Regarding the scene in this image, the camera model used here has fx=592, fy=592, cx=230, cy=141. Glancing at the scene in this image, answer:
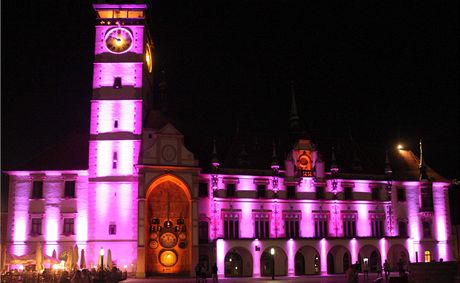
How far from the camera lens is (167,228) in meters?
59.4

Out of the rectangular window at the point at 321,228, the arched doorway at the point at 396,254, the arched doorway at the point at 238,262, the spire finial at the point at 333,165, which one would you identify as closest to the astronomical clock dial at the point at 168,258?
the arched doorway at the point at 238,262


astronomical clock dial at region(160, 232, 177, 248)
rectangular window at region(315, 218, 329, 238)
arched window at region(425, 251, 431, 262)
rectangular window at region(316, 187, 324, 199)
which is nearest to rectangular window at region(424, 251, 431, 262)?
arched window at region(425, 251, 431, 262)

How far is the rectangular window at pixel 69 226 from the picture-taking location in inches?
2318

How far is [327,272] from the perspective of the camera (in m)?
64.1

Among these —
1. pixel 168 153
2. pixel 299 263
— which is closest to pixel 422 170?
pixel 299 263

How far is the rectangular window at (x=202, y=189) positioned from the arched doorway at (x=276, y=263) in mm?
8742

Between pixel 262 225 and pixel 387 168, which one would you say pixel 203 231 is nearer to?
pixel 262 225

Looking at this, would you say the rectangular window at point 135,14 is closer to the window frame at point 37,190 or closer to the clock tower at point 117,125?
the clock tower at point 117,125

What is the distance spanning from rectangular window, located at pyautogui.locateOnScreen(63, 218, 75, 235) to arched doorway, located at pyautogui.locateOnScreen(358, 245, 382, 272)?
3117cm

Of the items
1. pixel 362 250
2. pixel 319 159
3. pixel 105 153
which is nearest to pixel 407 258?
pixel 362 250

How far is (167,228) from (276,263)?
12.6 meters

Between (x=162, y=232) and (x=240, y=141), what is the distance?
15.5 metres

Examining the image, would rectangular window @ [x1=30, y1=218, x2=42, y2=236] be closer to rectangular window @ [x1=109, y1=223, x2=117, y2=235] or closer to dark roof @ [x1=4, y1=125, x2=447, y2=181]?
dark roof @ [x1=4, y1=125, x2=447, y2=181]

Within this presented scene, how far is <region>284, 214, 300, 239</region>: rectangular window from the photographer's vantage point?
65.0 meters
